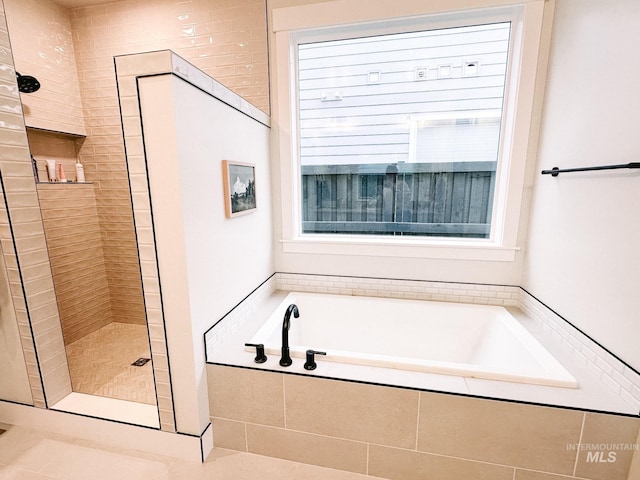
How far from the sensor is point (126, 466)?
1.48 metres

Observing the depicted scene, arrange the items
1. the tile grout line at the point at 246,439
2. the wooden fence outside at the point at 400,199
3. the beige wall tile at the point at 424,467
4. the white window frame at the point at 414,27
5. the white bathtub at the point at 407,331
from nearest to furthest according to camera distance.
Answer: the beige wall tile at the point at 424,467 → the tile grout line at the point at 246,439 → the white bathtub at the point at 407,331 → the white window frame at the point at 414,27 → the wooden fence outside at the point at 400,199

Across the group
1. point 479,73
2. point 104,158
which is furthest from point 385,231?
point 104,158

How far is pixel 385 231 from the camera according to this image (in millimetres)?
2355

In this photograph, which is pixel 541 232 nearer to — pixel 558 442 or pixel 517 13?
pixel 558 442

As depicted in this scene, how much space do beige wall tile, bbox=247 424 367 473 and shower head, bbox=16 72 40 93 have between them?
2645 millimetres

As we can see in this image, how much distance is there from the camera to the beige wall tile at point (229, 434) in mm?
1552

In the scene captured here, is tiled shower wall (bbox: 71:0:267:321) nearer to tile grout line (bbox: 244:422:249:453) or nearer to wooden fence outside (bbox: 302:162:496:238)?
wooden fence outside (bbox: 302:162:496:238)

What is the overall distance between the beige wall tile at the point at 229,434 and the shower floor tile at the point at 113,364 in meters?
0.47

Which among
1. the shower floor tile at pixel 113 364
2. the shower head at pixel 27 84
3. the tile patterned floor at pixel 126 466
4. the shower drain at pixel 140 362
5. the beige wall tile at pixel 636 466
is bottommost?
the tile patterned floor at pixel 126 466

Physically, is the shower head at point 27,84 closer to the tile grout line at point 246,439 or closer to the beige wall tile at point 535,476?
the tile grout line at point 246,439

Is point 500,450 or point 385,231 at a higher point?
point 385,231

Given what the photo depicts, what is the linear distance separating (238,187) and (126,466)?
151cm

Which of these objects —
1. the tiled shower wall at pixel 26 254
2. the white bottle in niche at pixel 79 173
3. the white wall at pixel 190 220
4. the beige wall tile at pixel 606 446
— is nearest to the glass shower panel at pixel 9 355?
the tiled shower wall at pixel 26 254

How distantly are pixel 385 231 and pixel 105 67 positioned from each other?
2.56m
